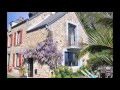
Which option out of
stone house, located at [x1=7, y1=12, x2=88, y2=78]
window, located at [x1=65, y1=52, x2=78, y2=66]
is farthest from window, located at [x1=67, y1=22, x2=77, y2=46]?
window, located at [x1=65, y1=52, x2=78, y2=66]

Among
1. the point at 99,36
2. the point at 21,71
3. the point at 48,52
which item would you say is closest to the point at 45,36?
the point at 48,52

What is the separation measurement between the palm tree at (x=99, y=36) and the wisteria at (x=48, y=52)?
0.60 metres

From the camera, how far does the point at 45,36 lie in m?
5.21

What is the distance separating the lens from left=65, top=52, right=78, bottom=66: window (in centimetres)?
510

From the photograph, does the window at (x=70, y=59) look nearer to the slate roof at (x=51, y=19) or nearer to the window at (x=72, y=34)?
the window at (x=72, y=34)

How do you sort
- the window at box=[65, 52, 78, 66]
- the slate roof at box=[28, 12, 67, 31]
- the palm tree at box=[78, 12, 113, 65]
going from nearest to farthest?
the palm tree at box=[78, 12, 113, 65] → the window at box=[65, 52, 78, 66] → the slate roof at box=[28, 12, 67, 31]

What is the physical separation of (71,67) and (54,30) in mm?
981

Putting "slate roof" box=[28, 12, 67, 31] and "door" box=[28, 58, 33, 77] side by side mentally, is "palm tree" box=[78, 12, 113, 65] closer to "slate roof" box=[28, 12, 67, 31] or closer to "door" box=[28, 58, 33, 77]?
"slate roof" box=[28, 12, 67, 31]

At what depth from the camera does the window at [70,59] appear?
5.10 meters

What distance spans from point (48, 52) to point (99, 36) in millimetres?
1346

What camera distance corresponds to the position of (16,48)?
17.3 feet
